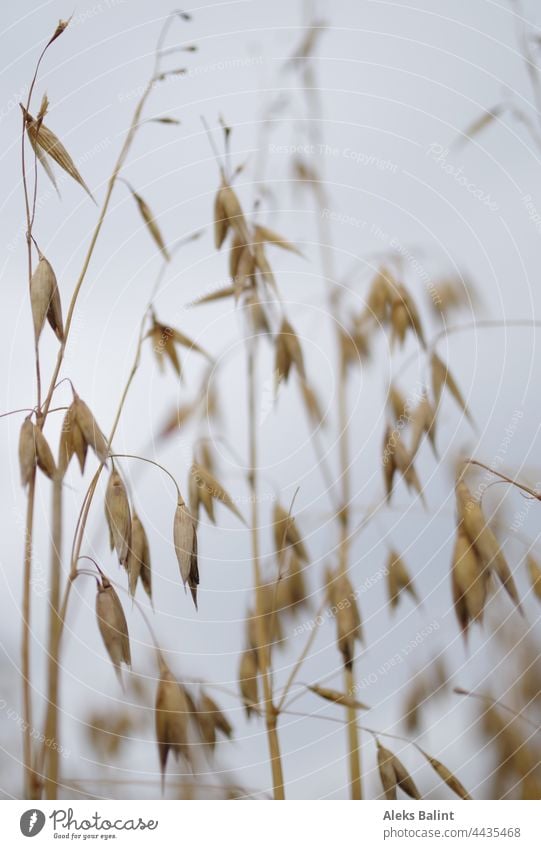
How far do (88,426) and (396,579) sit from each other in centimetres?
22

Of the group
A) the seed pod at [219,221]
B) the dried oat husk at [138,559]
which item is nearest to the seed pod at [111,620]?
the dried oat husk at [138,559]

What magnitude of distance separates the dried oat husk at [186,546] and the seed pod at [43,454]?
0.27 ft

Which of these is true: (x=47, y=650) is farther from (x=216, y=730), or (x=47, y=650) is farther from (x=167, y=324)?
(x=167, y=324)

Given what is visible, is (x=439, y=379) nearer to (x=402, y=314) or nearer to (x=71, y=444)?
(x=402, y=314)

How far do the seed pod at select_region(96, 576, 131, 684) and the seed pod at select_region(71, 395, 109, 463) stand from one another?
0.08 m

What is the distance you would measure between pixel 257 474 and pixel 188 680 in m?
0.14

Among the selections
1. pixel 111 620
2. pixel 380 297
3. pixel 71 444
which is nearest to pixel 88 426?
pixel 71 444

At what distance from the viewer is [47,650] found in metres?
0.50

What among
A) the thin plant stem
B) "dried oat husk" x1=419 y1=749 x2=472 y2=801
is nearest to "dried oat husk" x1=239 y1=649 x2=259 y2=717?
the thin plant stem

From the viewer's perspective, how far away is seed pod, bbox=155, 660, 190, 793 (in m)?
0.49

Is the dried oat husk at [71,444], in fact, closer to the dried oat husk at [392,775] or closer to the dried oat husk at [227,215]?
the dried oat husk at [227,215]

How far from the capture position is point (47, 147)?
527mm

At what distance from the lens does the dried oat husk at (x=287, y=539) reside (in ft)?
1.72
